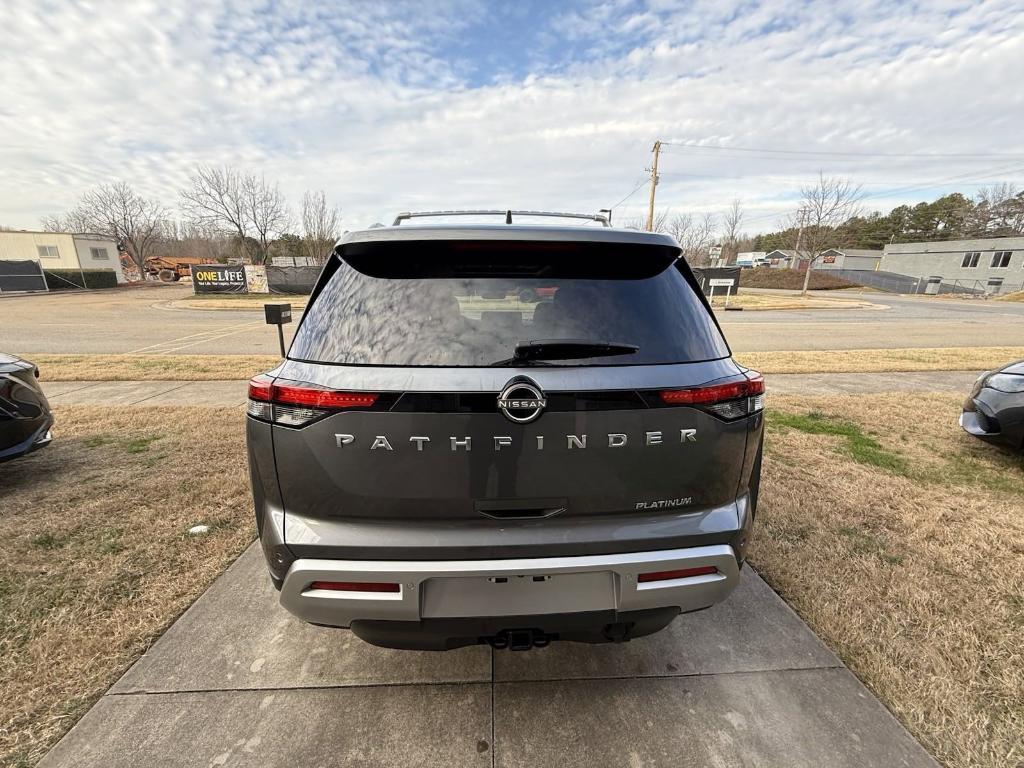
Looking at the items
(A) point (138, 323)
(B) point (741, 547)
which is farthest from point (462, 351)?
(A) point (138, 323)

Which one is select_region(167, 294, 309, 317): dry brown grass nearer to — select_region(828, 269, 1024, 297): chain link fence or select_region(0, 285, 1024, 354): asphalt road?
select_region(0, 285, 1024, 354): asphalt road

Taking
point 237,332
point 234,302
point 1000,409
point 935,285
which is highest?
point 1000,409

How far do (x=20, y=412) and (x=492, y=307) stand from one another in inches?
150

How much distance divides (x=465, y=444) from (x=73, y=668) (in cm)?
209

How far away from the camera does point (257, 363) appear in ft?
28.9

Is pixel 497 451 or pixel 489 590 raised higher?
pixel 497 451

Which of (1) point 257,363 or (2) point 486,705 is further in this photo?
(1) point 257,363

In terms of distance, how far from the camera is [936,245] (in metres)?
55.1

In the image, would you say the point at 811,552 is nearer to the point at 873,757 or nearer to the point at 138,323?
the point at 873,757

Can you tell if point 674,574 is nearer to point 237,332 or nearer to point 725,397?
point 725,397

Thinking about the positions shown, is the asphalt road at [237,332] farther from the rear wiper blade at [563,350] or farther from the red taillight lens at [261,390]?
the rear wiper blade at [563,350]

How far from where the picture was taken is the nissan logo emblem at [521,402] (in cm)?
147

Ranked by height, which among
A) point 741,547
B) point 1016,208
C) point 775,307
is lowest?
point 775,307

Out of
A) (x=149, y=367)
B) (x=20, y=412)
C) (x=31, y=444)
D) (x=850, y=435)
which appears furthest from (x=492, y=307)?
(x=149, y=367)
